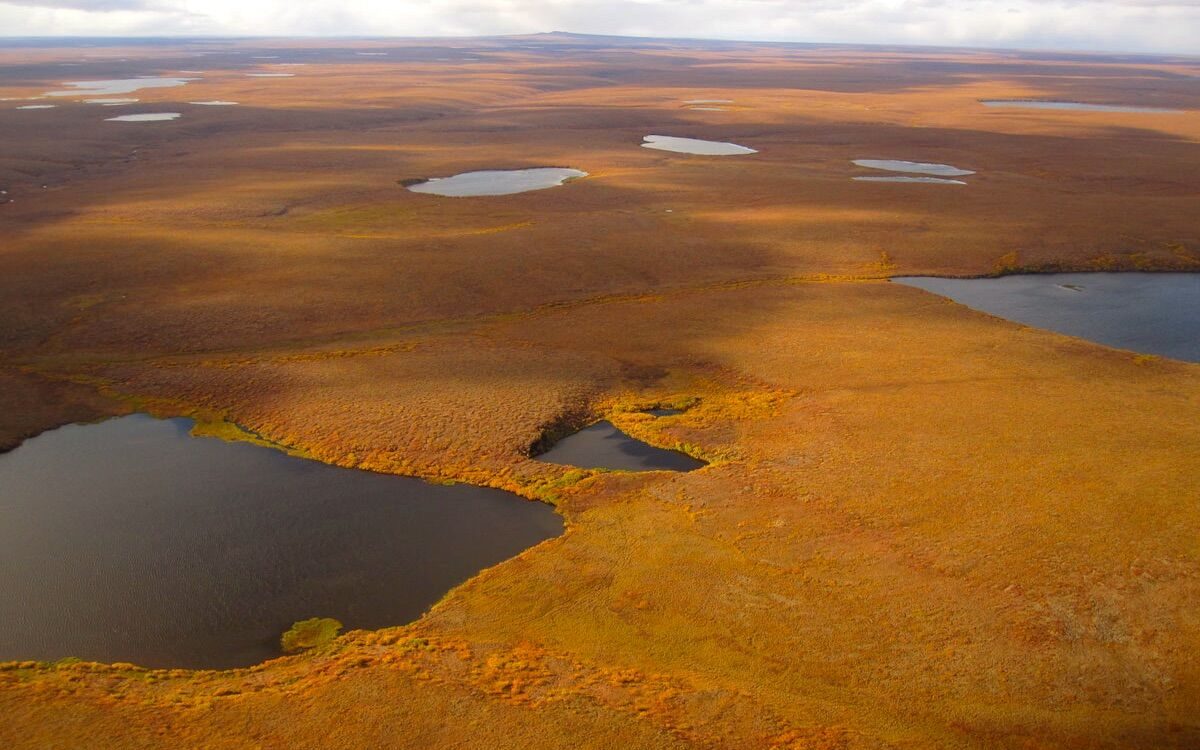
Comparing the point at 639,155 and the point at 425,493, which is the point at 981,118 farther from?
the point at 425,493

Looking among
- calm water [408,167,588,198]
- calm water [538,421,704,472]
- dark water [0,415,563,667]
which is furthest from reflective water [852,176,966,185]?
dark water [0,415,563,667]

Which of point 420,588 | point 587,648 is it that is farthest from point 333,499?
point 587,648

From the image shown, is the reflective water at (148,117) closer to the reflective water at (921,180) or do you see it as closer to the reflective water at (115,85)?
the reflective water at (115,85)

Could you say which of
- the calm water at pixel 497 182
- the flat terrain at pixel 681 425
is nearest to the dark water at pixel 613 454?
the flat terrain at pixel 681 425

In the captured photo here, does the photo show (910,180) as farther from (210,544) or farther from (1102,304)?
(210,544)

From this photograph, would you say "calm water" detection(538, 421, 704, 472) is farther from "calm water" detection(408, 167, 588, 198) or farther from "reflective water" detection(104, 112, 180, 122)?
"reflective water" detection(104, 112, 180, 122)

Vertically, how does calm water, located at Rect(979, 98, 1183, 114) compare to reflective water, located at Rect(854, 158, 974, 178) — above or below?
above
